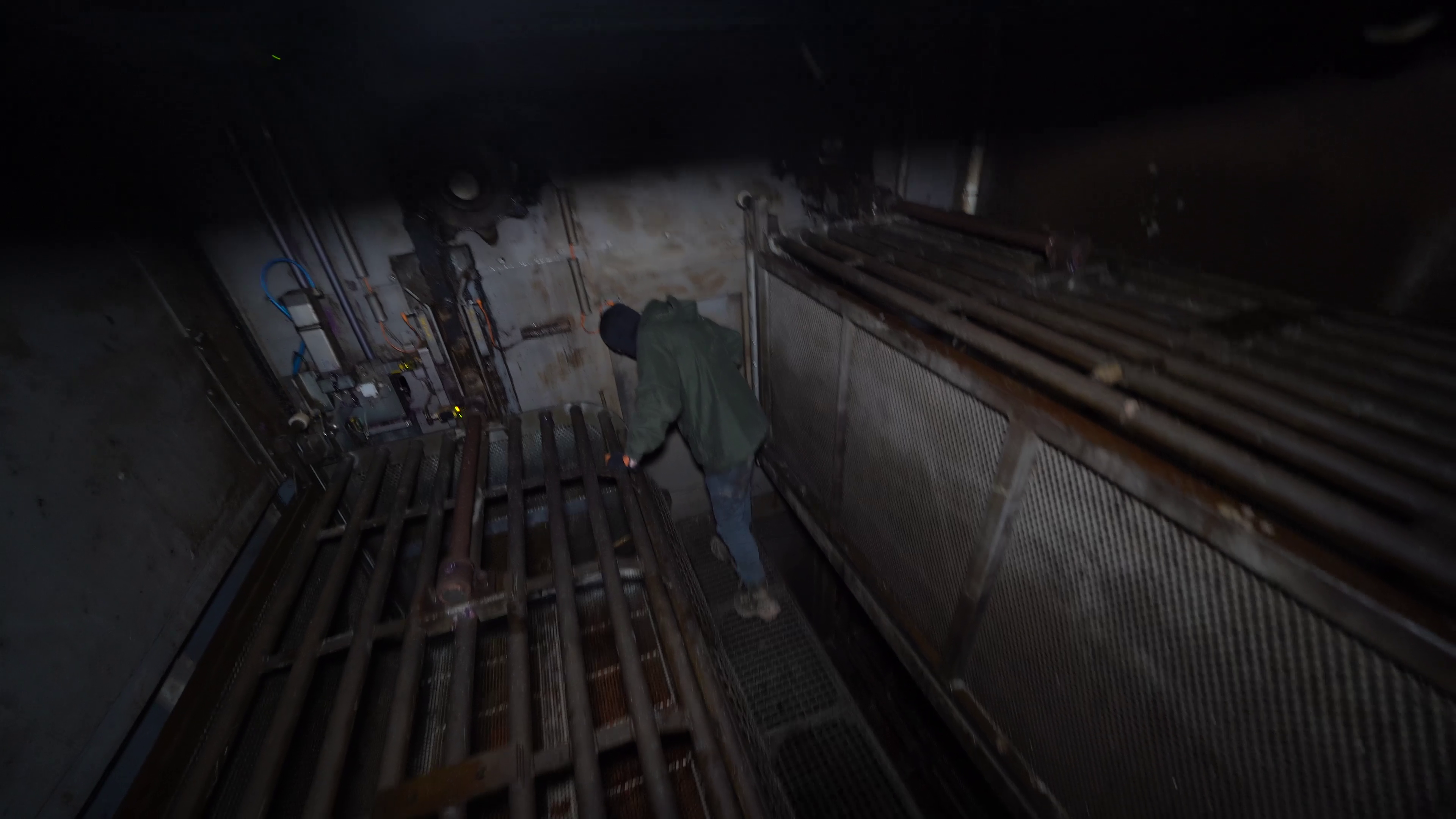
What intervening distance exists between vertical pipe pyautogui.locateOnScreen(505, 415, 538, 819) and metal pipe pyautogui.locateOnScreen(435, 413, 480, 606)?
0.44 feet

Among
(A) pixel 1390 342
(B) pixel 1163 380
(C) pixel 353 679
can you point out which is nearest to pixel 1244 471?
(B) pixel 1163 380

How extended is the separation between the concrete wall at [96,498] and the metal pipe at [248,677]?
283 mm

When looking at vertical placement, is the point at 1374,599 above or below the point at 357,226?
below

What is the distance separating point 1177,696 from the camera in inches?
40.9

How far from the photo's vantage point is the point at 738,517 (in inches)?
110

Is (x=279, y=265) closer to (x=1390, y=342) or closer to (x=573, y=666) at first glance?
(x=573, y=666)

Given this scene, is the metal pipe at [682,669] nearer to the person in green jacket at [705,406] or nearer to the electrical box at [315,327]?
the person in green jacket at [705,406]

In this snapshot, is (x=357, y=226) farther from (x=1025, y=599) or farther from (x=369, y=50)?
(x=1025, y=599)

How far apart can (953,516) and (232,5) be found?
100 inches

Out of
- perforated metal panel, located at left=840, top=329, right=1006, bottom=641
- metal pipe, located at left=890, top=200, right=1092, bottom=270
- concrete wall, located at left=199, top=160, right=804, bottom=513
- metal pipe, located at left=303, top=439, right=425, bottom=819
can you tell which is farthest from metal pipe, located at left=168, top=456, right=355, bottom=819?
metal pipe, located at left=890, top=200, right=1092, bottom=270

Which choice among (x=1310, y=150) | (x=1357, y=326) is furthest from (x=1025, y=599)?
(x=1310, y=150)

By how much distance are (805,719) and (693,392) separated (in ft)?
5.43

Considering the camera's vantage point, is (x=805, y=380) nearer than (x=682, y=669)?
No

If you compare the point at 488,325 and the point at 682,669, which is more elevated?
the point at 488,325
